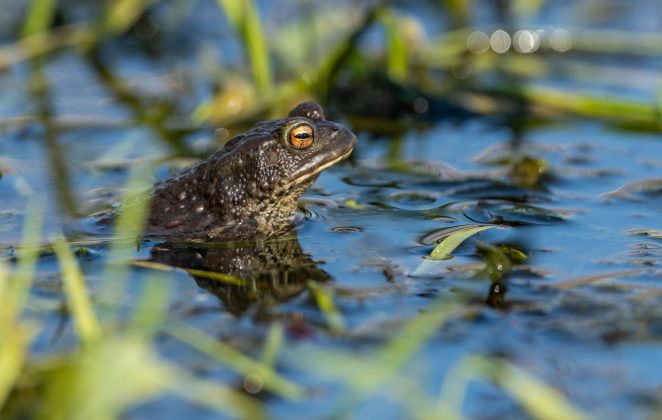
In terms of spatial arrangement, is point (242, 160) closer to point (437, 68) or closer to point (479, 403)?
point (479, 403)

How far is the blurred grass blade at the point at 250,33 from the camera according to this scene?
8.68 m

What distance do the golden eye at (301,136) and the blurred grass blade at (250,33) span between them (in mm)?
2218

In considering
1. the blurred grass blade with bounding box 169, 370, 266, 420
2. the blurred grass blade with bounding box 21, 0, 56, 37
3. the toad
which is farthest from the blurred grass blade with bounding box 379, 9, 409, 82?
the blurred grass blade with bounding box 169, 370, 266, 420

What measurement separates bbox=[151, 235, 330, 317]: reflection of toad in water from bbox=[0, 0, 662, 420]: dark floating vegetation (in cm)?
2

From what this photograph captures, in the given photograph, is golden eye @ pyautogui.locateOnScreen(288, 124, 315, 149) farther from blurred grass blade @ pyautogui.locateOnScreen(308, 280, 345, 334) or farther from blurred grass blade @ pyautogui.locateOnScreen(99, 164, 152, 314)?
blurred grass blade @ pyautogui.locateOnScreen(308, 280, 345, 334)

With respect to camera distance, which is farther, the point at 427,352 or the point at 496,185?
the point at 496,185

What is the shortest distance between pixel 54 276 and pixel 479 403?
2780 millimetres

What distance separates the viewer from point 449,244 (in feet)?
20.3

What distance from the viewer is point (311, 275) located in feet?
19.6

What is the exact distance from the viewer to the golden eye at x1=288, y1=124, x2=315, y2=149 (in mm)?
6754

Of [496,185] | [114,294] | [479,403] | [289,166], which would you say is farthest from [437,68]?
[479,403]

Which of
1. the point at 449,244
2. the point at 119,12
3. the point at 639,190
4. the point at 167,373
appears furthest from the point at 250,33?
the point at 167,373

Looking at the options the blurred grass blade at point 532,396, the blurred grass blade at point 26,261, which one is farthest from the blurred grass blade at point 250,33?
the blurred grass blade at point 532,396

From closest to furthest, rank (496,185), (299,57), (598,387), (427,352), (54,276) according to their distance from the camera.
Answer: (598,387), (427,352), (54,276), (496,185), (299,57)
